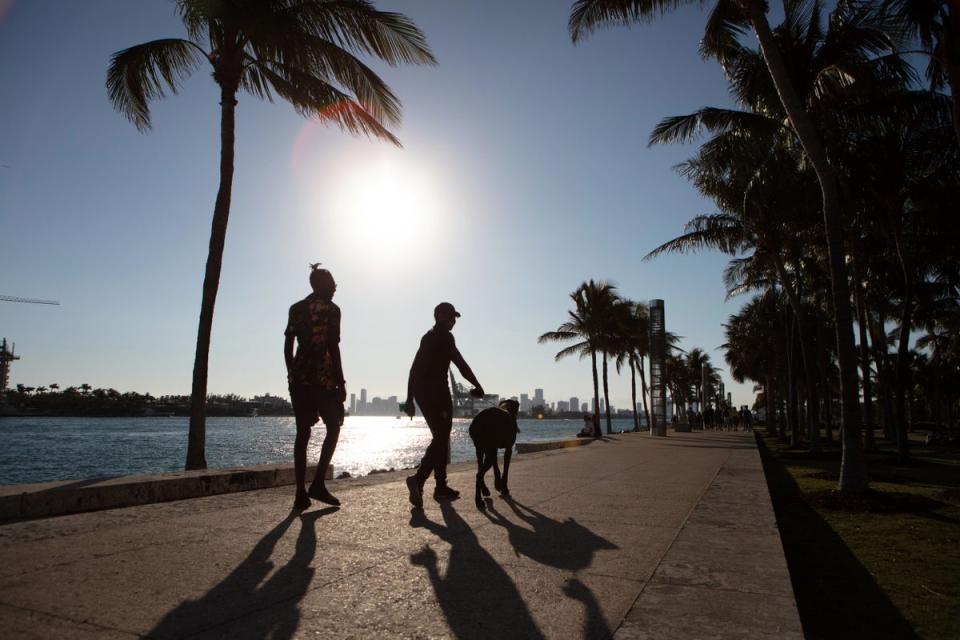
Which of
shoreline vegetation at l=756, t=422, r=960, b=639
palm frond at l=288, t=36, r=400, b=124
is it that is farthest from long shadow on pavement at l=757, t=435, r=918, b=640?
palm frond at l=288, t=36, r=400, b=124

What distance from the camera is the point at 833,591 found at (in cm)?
403

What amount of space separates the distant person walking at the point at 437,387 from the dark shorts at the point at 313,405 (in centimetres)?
90

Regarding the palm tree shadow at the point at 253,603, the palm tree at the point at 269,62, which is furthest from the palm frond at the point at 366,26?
the palm tree shadow at the point at 253,603

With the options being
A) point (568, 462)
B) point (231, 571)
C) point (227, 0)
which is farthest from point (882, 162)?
point (231, 571)

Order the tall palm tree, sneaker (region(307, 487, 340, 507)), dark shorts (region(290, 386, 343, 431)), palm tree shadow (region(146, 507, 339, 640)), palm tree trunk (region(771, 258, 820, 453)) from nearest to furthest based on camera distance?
1. palm tree shadow (region(146, 507, 339, 640))
2. dark shorts (region(290, 386, 343, 431))
3. sneaker (region(307, 487, 340, 507))
4. the tall palm tree
5. palm tree trunk (region(771, 258, 820, 453))

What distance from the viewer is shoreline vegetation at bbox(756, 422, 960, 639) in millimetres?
3387

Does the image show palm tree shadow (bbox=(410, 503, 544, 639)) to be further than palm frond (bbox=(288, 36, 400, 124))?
No

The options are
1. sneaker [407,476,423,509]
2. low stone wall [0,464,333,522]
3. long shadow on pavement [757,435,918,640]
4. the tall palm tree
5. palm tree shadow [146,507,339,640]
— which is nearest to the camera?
palm tree shadow [146,507,339,640]

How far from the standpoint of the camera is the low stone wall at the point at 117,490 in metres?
4.39

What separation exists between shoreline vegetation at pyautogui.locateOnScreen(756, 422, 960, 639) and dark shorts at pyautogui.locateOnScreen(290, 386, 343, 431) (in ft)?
11.5

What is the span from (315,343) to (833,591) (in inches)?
163

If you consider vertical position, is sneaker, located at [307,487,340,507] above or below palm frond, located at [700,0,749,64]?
below

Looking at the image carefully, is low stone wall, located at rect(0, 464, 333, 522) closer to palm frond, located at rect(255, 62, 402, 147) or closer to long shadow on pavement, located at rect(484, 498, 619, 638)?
long shadow on pavement, located at rect(484, 498, 619, 638)

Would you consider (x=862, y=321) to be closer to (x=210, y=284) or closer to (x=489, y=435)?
(x=489, y=435)
